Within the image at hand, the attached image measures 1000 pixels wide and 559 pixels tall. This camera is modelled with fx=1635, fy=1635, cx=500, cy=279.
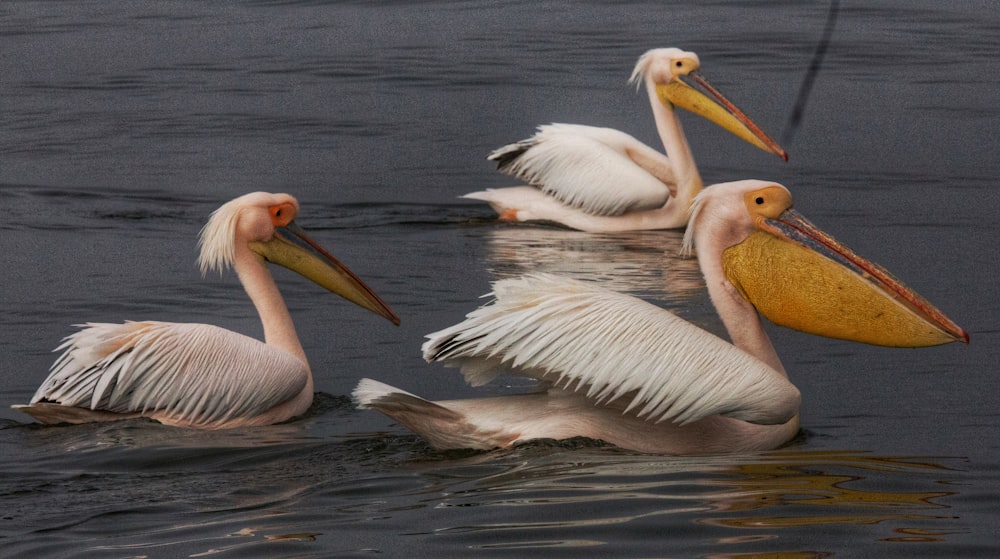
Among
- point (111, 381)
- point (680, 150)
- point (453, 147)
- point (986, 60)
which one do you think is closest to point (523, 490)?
point (111, 381)

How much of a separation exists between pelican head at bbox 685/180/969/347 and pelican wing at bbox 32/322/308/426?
57.6 inches

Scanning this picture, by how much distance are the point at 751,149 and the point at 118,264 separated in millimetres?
4470

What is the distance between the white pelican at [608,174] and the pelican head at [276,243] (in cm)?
314

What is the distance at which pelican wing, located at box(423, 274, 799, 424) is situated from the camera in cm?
421

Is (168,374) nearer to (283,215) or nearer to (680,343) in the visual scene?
(283,215)

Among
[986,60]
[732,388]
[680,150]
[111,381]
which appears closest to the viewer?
[732,388]

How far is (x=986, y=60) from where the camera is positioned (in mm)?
12969

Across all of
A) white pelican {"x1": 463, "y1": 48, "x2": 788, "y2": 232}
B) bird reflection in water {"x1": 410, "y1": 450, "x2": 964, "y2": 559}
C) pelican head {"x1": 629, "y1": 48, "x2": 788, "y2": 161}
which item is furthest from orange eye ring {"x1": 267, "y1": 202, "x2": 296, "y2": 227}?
pelican head {"x1": 629, "y1": 48, "x2": 788, "y2": 161}

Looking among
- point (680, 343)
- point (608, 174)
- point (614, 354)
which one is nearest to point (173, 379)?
point (614, 354)

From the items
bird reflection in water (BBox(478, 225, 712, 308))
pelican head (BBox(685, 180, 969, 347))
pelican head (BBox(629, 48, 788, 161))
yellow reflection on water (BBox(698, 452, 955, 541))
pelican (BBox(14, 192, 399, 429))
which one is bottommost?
yellow reflection on water (BBox(698, 452, 955, 541))

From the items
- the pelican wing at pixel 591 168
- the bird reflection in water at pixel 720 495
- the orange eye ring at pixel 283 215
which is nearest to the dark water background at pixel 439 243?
the bird reflection in water at pixel 720 495

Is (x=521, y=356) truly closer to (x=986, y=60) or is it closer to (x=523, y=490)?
(x=523, y=490)

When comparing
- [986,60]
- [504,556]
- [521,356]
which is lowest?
[504,556]

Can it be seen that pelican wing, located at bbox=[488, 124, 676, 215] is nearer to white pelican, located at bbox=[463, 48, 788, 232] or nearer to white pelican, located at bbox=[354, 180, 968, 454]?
white pelican, located at bbox=[463, 48, 788, 232]
